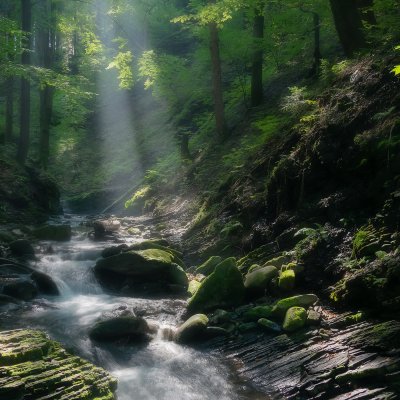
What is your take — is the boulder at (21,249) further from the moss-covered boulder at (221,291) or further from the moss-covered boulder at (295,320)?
the moss-covered boulder at (295,320)

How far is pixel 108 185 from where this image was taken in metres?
24.2

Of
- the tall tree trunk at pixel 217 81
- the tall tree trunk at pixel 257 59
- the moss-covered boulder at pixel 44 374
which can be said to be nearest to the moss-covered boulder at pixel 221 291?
the moss-covered boulder at pixel 44 374

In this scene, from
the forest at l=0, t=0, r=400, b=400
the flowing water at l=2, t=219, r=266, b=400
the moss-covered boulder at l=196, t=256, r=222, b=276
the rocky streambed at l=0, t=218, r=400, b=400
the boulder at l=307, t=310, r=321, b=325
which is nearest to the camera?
the rocky streambed at l=0, t=218, r=400, b=400

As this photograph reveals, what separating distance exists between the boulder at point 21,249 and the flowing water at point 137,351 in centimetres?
103

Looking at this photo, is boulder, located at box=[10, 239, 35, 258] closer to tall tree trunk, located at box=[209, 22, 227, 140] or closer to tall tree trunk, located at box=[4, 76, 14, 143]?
tall tree trunk, located at box=[209, 22, 227, 140]

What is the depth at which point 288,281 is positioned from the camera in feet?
24.9

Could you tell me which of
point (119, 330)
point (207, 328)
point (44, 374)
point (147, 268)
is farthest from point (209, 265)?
point (44, 374)

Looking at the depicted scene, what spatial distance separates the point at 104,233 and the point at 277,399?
32.2 feet

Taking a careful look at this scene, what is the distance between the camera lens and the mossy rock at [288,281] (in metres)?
7.60

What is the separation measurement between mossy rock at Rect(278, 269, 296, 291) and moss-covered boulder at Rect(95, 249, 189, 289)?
270 cm

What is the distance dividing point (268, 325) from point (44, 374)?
3204mm

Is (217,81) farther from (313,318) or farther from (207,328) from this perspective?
(313,318)

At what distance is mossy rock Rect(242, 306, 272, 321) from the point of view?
722 cm

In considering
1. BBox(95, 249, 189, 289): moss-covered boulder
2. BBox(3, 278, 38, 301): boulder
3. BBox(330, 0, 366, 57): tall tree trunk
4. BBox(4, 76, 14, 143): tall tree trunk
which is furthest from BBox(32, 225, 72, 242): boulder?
BBox(4, 76, 14, 143): tall tree trunk
